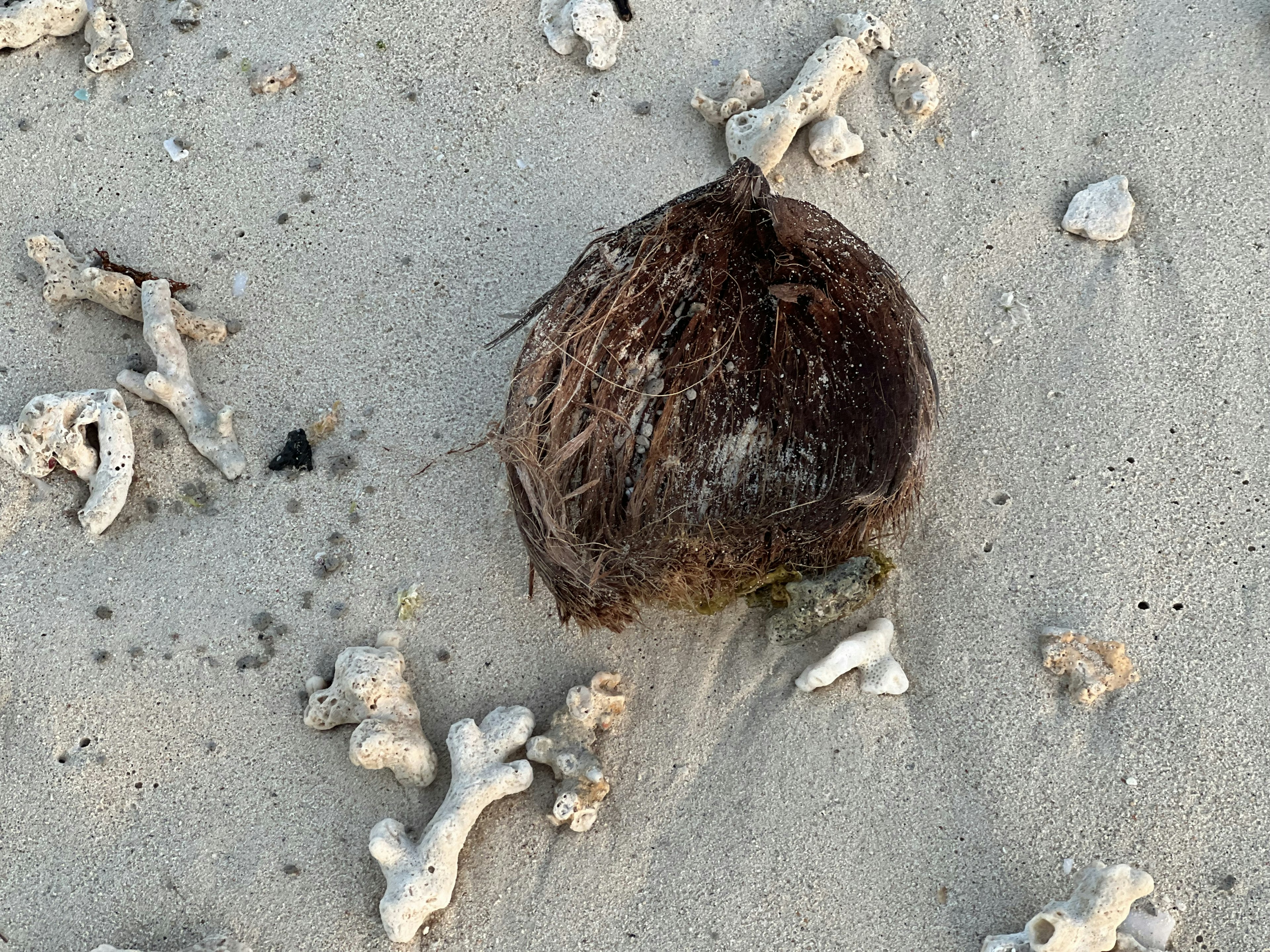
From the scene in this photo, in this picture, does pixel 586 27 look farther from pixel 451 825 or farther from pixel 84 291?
pixel 451 825

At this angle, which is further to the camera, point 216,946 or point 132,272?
point 132,272

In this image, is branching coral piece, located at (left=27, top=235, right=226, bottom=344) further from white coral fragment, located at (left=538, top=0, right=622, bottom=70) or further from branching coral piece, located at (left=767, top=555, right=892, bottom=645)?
branching coral piece, located at (left=767, top=555, right=892, bottom=645)

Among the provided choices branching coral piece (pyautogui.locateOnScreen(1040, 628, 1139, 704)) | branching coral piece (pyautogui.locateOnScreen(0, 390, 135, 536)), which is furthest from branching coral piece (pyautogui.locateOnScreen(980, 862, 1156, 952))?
branching coral piece (pyautogui.locateOnScreen(0, 390, 135, 536))

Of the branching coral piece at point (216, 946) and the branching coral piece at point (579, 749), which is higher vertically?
the branching coral piece at point (216, 946)

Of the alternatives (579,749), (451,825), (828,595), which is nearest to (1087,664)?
(828,595)

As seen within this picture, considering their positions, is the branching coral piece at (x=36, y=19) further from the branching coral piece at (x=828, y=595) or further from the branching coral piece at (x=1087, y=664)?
the branching coral piece at (x=1087, y=664)

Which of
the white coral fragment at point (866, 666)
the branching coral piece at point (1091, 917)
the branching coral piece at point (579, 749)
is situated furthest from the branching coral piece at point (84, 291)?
the branching coral piece at point (1091, 917)
